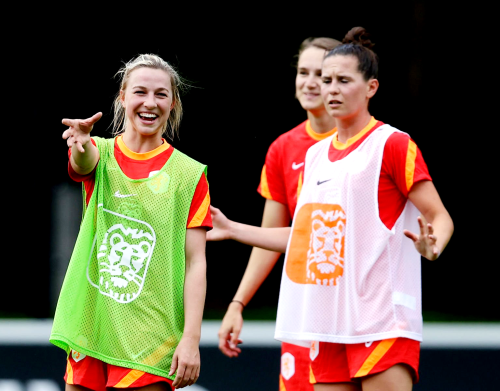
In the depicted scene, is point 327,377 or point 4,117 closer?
point 327,377

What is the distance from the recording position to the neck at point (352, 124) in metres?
3.00

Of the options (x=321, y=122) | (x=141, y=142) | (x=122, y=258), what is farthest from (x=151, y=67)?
(x=321, y=122)

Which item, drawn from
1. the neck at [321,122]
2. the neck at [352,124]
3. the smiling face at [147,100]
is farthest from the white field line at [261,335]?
the smiling face at [147,100]

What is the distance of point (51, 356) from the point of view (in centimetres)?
548

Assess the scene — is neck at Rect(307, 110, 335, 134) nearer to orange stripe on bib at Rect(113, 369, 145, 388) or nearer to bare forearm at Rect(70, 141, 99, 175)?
bare forearm at Rect(70, 141, 99, 175)

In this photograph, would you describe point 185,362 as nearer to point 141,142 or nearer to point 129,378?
point 129,378

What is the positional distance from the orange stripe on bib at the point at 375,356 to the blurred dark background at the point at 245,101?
15.1ft

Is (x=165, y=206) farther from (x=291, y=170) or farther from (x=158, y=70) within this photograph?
(x=291, y=170)

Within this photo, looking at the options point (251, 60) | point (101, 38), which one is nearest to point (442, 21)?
point (251, 60)

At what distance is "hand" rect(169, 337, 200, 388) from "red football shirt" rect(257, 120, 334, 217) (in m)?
1.13

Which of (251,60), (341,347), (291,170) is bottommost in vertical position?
(341,347)

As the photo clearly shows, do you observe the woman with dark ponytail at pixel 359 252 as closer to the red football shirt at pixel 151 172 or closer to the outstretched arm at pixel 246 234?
the outstretched arm at pixel 246 234

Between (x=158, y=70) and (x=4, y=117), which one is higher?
(x=4, y=117)

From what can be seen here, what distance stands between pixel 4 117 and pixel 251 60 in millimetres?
2261
